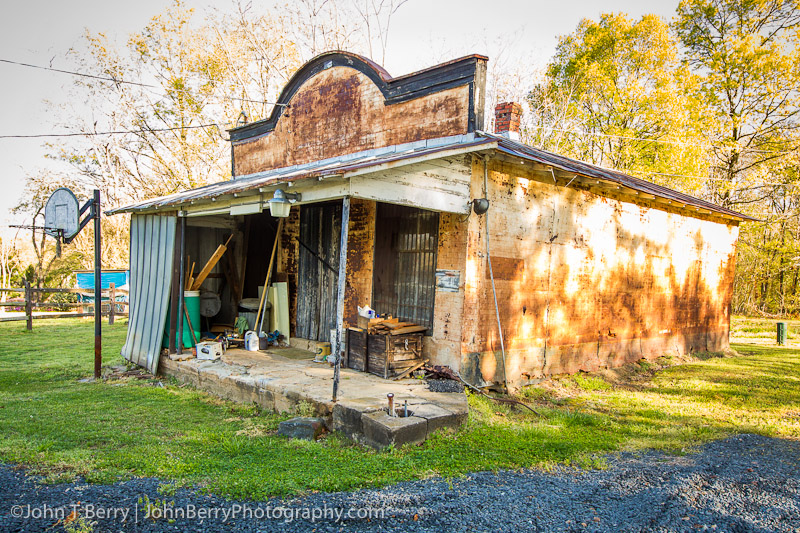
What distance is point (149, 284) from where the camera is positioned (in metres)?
10.2

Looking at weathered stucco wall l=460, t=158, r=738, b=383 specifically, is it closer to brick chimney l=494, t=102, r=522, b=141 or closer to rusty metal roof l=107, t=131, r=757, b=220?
rusty metal roof l=107, t=131, r=757, b=220

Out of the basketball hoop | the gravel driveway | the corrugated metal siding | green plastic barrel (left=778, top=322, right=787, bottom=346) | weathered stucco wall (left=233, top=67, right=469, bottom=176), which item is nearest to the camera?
the gravel driveway

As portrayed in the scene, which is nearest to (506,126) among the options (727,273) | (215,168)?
(727,273)

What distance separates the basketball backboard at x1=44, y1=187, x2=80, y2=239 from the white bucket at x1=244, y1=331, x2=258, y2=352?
11.2ft

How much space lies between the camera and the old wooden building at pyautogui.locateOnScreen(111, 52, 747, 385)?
737 centimetres

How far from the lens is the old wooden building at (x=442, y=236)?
7.37m

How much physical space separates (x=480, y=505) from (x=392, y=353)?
11.5 ft

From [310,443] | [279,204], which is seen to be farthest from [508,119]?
[310,443]

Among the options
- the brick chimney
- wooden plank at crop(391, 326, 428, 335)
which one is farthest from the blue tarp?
wooden plank at crop(391, 326, 428, 335)

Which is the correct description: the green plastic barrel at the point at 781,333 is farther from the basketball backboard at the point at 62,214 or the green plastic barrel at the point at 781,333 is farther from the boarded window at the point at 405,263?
the basketball backboard at the point at 62,214

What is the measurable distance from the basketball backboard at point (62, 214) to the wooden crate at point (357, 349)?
5.14 metres

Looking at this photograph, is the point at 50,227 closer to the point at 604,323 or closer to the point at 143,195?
the point at 604,323

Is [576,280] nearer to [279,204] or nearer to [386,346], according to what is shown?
[386,346]

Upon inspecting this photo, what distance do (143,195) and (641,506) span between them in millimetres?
24915
